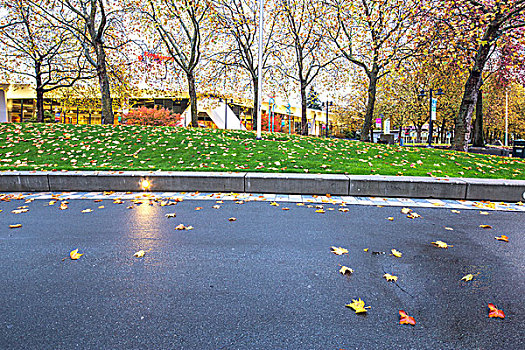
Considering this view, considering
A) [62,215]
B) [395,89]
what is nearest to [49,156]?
[62,215]

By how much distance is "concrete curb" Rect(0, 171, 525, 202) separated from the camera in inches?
261

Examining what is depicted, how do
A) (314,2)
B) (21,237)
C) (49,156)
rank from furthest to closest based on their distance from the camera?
(314,2) < (49,156) < (21,237)

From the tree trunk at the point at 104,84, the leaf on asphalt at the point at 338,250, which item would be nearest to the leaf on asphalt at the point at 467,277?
the leaf on asphalt at the point at 338,250

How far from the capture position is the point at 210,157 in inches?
373

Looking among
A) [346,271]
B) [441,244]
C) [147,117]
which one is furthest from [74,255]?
[147,117]

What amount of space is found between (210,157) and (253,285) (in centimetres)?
693

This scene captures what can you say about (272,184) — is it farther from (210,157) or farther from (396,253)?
(396,253)

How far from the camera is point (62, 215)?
5.12m

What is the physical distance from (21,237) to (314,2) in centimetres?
1940

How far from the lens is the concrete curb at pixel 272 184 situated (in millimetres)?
6629

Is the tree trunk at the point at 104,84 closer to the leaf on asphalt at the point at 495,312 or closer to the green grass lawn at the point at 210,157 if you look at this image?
the green grass lawn at the point at 210,157

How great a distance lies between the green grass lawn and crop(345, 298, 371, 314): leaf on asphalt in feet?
17.7

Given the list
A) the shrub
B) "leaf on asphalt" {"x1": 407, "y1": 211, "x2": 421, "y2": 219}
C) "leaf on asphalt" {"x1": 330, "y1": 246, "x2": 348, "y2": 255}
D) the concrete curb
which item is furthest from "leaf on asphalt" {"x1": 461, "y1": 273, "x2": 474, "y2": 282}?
the shrub

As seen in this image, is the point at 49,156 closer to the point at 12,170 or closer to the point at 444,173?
the point at 12,170
